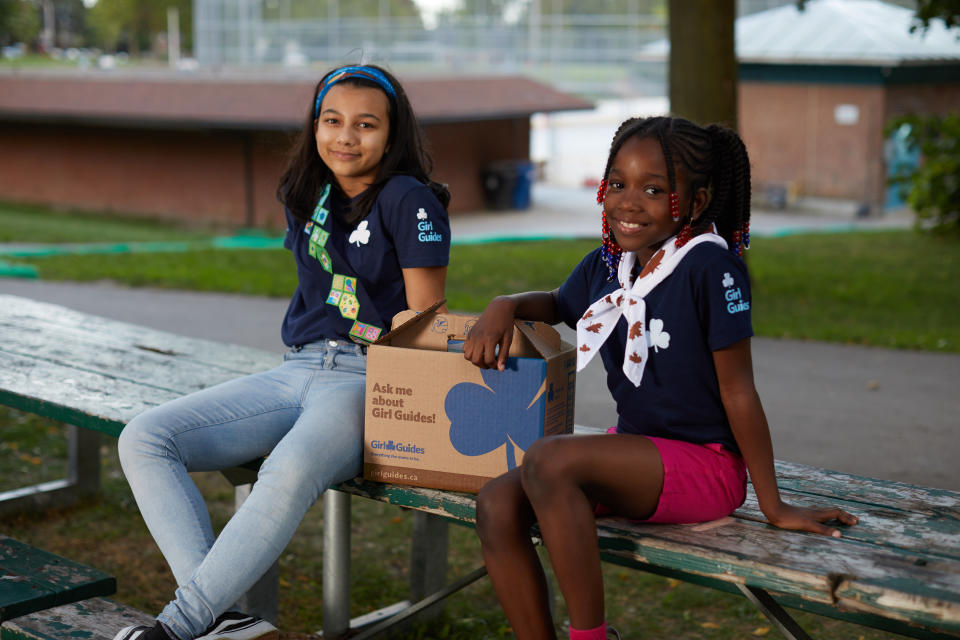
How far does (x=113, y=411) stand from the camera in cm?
342

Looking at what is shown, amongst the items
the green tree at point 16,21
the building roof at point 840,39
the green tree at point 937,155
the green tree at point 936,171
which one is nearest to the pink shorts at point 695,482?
the green tree at point 937,155

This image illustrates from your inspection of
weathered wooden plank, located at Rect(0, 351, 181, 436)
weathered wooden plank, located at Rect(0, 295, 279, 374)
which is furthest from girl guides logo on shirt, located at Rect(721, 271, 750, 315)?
weathered wooden plank, located at Rect(0, 295, 279, 374)

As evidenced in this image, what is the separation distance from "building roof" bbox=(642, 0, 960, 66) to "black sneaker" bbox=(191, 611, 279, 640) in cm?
2304

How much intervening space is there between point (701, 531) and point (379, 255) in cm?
128

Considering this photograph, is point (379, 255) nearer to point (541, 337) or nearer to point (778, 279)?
point (541, 337)

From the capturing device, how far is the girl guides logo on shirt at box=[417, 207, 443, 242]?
325 centimetres

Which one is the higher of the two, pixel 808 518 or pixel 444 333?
pixel 444 333

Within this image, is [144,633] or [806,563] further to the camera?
[144,633]

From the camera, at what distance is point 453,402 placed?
283 cm

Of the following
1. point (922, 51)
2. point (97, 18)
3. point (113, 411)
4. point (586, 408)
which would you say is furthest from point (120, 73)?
point (97, 18)

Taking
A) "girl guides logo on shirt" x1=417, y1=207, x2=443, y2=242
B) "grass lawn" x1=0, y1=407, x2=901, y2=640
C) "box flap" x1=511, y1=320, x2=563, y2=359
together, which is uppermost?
"girl guides logo on shirt" x1=417, y1=207, x2=443, y2=242

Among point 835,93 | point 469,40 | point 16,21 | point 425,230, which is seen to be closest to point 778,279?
point 425,230

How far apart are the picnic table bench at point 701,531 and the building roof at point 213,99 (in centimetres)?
1595

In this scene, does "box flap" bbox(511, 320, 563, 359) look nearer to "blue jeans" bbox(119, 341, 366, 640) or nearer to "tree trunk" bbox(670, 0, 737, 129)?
"blue jeans" bbox(119, 341, 366, 640)
